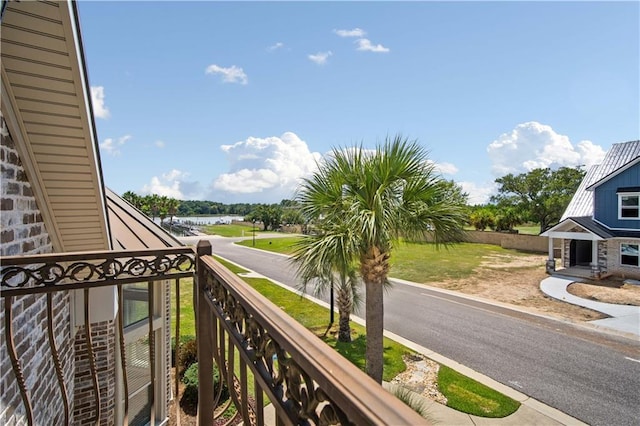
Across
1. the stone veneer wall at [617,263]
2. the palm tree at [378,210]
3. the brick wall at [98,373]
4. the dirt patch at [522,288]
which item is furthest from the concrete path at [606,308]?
the brick wall at [98,373]

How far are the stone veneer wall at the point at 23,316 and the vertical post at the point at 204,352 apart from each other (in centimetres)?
115

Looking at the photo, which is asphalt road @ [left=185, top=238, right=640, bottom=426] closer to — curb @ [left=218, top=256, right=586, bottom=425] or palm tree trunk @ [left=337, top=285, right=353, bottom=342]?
curb @ [left=218, top=256, right=586, bottom=425]

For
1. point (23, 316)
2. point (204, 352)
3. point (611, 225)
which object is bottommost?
point (204, 352)

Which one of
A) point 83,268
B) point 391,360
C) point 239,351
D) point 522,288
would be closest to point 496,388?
point 391,360

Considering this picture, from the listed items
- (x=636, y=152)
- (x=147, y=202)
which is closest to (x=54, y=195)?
(x=636, y=152)

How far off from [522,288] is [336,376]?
56.4ft

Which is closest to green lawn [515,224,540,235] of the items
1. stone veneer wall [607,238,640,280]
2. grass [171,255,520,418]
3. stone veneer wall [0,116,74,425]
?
stone veneer wall [607,238,640,280]

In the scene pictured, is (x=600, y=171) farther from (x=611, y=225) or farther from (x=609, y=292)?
(x=609, y=292)

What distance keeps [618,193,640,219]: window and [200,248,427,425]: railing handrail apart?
21094 millimetres

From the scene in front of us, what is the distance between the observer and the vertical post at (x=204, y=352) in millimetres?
2135

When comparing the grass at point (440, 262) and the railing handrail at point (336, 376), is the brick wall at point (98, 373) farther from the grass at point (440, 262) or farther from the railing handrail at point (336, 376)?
the grass at point (440, 262)

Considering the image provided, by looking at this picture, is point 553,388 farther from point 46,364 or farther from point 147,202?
point 147,202

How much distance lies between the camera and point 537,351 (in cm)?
859

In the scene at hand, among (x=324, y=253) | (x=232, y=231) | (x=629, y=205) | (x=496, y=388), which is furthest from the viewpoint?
(x=232, y=231)
